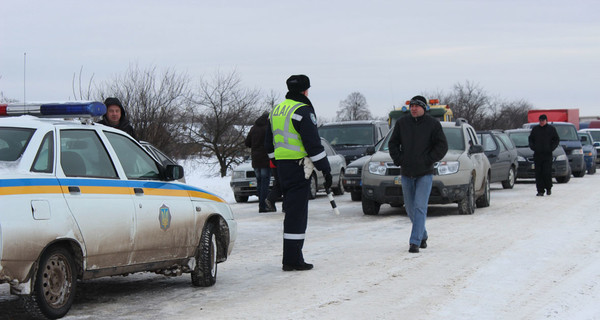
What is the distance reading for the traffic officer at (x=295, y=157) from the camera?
8.88 metres

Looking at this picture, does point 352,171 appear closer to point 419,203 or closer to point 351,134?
point 351,134

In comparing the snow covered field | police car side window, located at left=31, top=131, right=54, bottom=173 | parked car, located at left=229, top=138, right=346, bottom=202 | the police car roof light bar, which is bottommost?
the snow covered field

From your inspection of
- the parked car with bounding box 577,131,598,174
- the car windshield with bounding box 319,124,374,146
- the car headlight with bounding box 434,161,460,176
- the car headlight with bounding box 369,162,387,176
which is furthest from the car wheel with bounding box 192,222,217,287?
the parked car with bounding box 577,131,598,174

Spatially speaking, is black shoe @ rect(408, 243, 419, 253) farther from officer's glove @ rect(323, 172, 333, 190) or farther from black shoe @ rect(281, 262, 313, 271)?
black shoe @ rect(281, 262, 313, 271)

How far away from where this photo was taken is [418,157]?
10.2 metres

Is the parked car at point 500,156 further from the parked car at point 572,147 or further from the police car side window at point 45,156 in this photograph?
the police car side window at point 45,156

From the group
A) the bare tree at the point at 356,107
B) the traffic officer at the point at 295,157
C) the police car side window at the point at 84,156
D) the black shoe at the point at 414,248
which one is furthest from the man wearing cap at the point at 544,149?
the bare tree at the point at 356,107

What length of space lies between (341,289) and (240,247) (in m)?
3.72

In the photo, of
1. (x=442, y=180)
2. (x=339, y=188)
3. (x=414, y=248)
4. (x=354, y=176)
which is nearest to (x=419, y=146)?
(x=414, y=248)

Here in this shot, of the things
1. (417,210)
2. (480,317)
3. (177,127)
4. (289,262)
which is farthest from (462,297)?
(177,127)

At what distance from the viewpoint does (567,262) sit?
921 cm

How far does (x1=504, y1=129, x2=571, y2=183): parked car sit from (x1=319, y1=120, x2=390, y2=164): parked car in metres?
5.36

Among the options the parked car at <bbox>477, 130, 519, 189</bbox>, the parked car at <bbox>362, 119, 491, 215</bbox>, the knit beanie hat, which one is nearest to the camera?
the knit beanie hat

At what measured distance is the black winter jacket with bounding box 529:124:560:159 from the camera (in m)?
20.0
